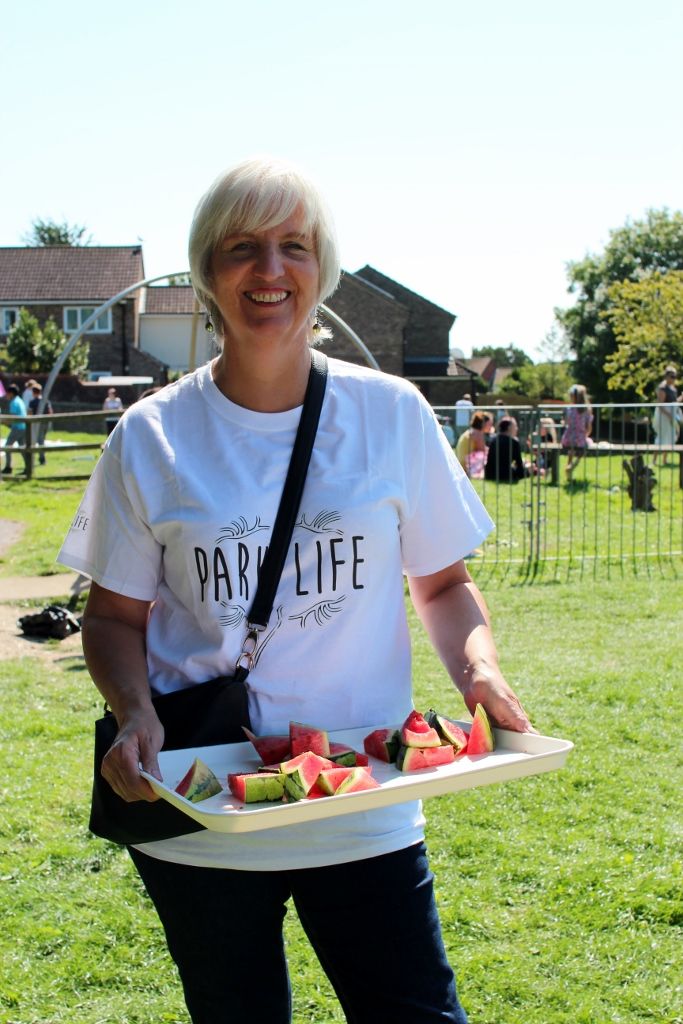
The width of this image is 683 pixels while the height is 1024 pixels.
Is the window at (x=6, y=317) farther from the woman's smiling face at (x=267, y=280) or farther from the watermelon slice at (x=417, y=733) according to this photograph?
the watermelon slice at (x=417, y=733)

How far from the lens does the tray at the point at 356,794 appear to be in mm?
1736

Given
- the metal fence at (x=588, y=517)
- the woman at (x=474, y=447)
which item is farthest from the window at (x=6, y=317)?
the woman at (x=474, y=447)

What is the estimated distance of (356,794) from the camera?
175 cm

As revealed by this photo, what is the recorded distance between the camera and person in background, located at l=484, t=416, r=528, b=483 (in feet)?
46.7

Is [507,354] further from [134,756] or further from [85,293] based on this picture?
[134,756]

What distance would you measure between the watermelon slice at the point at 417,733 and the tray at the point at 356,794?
0.16 ft

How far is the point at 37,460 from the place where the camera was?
25625 mm

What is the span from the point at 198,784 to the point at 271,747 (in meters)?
0.15

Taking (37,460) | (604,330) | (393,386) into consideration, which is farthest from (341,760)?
(604,330)

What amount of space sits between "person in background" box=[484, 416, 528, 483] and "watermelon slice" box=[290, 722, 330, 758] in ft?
39.9

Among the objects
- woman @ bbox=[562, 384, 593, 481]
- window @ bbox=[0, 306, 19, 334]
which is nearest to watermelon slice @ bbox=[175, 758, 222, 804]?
woman @ bbox=[562, 384, 593, 481]

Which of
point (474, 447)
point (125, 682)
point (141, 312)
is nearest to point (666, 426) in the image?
point (474, 447)

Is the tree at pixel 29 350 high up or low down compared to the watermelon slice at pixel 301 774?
up

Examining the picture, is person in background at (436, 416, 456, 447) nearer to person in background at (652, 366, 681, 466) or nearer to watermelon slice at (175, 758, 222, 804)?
person in background at (652, 366, 681, 466)
